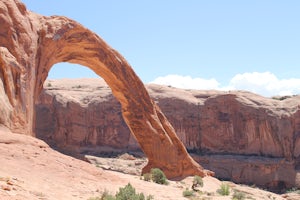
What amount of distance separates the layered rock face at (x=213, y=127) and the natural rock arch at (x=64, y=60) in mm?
14461

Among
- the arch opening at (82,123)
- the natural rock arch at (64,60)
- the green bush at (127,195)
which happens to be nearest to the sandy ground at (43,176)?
the green bush at (127,195)

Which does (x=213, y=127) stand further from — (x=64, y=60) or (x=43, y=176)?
(x=43, y=176)

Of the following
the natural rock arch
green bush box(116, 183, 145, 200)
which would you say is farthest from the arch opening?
green bush box(116, 183, 145, 200)

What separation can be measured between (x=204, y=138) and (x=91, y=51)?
1981 centimetres

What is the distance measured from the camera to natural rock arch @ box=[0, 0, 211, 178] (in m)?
12.3

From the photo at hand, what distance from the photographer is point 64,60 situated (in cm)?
1867

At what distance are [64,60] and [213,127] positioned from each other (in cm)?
2072

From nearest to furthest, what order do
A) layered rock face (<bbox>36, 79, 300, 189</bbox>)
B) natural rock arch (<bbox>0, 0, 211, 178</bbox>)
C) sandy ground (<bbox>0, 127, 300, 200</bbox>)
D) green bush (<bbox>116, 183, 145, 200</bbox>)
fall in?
sandy ground (<bbox>0, 127, 300, 200</bbox>) → green bush (<bbox>116, 183, 145, 200</bbox>) → natural rock arch (<bbox>0, 0, 211, 178</bbox>) → layered rock face (<bbox>36, 79, 300, 189</bbox>)

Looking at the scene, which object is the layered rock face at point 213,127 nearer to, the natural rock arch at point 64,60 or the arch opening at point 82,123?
the arch opening at point 82,123

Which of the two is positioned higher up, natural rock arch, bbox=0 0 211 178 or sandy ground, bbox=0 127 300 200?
natural rock arch, bbox=0 0 211 178

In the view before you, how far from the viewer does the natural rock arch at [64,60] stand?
40.3ft

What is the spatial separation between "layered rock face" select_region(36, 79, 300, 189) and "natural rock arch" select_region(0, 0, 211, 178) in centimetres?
1446

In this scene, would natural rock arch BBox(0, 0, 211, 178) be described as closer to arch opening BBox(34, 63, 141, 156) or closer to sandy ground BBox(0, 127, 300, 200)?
sandy ground BBox(0, 127, 300, 200)

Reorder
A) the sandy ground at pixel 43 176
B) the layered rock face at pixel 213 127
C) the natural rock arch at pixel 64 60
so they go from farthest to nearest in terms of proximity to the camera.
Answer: the layered rock face at pixel 213 127 < the natural rock arch at pixel 64 60 < the sandy ground at pixel 43 176
